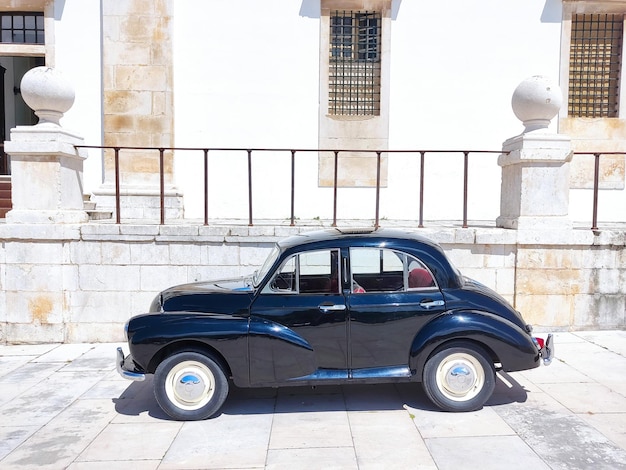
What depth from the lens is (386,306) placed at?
13.1ft

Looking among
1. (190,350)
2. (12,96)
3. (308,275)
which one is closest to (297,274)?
(308,275)

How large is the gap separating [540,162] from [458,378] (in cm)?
362

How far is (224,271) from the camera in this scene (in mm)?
6352

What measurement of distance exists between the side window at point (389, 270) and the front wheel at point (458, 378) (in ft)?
2.08

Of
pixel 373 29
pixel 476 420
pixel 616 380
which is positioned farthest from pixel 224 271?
pixel 373 29

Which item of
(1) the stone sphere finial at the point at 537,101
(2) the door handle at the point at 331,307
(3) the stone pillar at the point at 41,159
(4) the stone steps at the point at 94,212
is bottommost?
(2) the door handle at the point at 331,307

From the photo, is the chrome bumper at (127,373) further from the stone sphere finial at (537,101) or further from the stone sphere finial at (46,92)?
the stone sphere finial at (537,101)

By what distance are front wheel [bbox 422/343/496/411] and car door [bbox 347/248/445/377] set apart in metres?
0.24

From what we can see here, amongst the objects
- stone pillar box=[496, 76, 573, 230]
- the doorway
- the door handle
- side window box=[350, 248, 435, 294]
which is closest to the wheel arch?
the door handle

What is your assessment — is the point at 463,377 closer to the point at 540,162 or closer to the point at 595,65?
the point at 540,162

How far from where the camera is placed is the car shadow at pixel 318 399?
415 centimetres

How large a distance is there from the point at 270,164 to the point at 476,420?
6634mm

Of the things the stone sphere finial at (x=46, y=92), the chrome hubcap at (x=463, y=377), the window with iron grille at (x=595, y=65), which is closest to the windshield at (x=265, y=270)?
the chrome hubcap at (x=463, y=377)

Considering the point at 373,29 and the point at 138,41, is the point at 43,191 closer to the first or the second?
the point at 138,41
